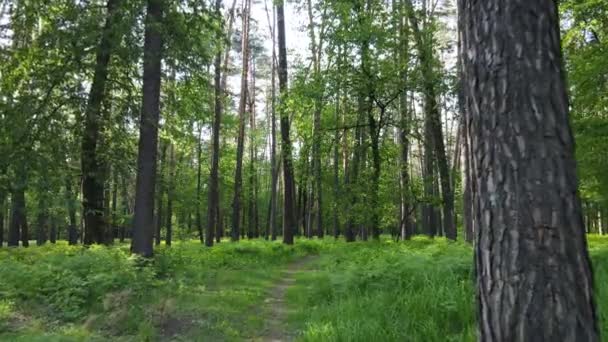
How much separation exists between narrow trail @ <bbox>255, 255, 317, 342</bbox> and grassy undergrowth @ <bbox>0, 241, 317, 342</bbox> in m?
0.18

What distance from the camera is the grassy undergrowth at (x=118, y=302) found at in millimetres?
5602

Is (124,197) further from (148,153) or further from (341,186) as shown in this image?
(148,153)

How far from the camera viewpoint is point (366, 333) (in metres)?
4.57

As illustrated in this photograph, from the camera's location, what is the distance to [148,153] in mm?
10633

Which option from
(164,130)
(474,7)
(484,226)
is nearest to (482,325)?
(484,226)

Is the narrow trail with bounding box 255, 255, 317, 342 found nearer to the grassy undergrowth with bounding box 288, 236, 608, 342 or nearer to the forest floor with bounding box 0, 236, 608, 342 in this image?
the forest floor with bounding box 0, 236, 608, 342

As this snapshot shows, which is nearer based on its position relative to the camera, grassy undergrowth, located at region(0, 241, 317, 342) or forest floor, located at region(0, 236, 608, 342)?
forest floor, located at region(0, 236, 608, 342)

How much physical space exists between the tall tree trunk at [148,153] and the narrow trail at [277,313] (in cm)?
323

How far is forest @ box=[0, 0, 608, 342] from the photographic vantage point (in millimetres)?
2264

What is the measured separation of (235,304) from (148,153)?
483 cm

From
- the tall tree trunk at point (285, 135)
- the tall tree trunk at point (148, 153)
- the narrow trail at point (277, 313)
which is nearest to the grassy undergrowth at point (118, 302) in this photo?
the narrow trail at point (277, 313)

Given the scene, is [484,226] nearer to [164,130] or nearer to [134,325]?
[134,325]

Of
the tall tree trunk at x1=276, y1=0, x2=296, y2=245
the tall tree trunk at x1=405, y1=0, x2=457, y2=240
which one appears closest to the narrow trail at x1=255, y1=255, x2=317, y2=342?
the tall tree trunk at x1=405, y1=0, x2=457, y2=240

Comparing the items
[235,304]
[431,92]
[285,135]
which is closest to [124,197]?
[285,135]
